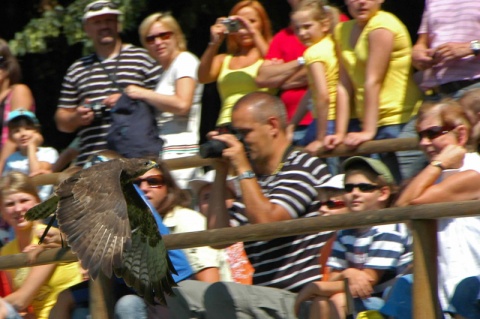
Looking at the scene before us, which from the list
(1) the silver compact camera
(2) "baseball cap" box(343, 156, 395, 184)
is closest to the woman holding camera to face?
(1) the silver compact camera

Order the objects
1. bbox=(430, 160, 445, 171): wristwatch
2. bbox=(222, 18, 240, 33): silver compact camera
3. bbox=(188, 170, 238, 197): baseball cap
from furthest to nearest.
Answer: bbox=(222, 18, 240, 33): silver compact camera < bbox=(188, 170, 238, 197): baseball cap < bbox=(430, 160, 445, 171): wristwatch

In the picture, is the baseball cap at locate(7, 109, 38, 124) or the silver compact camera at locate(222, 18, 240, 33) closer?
the silver compact camera at locate(222, 18, 240, 33)

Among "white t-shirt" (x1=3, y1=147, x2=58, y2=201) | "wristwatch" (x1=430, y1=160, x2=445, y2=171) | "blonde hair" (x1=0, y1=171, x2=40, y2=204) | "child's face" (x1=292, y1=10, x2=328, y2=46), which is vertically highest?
"child's face" (x1=292, y1=10, x2=328, y2=46)

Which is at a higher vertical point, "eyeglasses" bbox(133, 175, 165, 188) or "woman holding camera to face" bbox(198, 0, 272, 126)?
"woman holding camera to face" bbox(198, 0, 272, 126)

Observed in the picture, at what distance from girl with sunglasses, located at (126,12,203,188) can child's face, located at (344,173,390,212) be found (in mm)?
1691

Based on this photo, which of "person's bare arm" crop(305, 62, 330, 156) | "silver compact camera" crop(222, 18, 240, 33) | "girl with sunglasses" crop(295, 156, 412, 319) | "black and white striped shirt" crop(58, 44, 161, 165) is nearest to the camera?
"girl with sunglasses" crop(295, 156, 412, 319)

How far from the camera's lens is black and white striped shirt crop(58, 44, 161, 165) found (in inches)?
280

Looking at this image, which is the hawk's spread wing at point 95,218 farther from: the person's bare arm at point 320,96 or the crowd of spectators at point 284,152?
the person's bare arm at point 320,96

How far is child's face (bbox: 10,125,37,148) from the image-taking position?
7449 mm

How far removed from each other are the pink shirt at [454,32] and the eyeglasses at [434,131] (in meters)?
0.72

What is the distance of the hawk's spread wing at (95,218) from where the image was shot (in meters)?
4.91

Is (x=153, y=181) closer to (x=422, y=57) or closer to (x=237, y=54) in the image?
(x=237, y=54)

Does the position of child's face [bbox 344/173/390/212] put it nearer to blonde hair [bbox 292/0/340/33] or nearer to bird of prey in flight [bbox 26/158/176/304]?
bird of prey in flight [bbox 26/158/176/304]

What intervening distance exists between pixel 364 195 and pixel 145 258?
1128 mm
